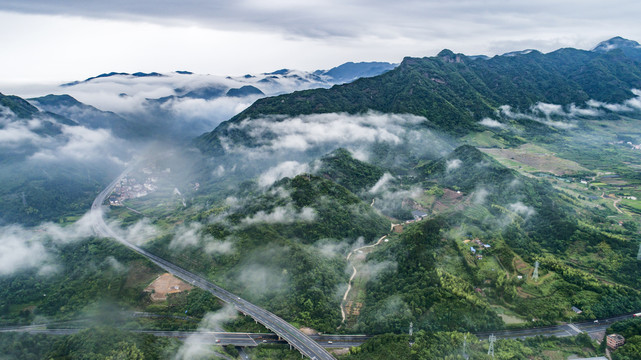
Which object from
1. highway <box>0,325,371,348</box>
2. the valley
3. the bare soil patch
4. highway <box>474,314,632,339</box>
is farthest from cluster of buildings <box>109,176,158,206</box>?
highway <box>474,314,632,339</box>

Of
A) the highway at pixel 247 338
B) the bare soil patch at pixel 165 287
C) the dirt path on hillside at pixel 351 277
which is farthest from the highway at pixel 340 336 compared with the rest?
the bare soil patch at pixel 165 287

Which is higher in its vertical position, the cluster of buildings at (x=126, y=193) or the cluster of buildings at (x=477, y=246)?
the cluster of buildings at (x=477, y=246)

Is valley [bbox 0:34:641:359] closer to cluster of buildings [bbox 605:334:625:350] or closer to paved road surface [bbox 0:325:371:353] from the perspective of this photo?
paved road surface [bbox 0:325:371:353]

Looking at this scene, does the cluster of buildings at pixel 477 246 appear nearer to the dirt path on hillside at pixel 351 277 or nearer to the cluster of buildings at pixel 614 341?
the dirt path on hillside at pixel 351 277

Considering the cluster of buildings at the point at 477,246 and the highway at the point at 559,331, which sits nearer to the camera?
the highway at the point at 559,331

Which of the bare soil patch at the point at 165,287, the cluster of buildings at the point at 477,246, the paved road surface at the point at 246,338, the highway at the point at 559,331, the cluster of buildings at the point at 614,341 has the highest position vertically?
the cluster of buildings at the point at 477,246

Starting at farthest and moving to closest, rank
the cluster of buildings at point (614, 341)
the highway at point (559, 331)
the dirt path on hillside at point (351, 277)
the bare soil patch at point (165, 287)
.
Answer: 1. the bare soil patch at point (165, 287)
2. the dirt path on hillside at point (351, 277)
3. the highway at point (559, 331)
4. the cluster of buildings at point (614, 341)

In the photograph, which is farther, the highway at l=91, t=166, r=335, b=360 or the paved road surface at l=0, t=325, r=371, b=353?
the paved road surface at l=0, t=325, r=371, b=353

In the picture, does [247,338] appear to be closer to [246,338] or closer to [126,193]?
[246,338]

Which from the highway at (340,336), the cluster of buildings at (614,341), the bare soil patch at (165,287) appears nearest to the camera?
the cluster of buildings at (614,341)

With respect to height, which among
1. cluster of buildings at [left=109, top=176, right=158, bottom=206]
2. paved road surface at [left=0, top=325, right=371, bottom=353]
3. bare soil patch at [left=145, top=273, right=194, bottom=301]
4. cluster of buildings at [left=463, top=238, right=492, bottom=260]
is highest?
cluster of buildings at [left=463, top=238, right=492, bottom=260]
